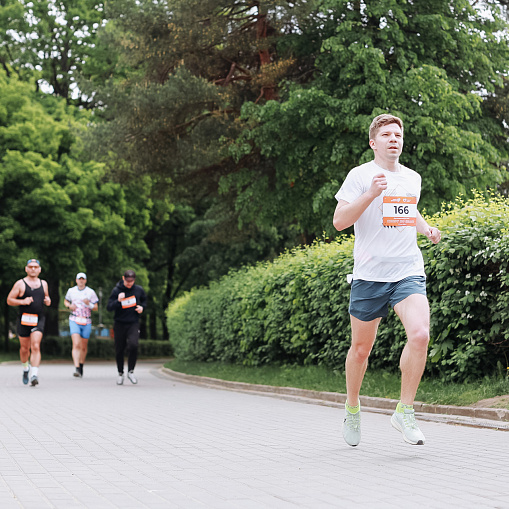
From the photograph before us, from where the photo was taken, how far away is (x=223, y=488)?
5293mm

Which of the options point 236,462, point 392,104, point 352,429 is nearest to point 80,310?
point 392,104

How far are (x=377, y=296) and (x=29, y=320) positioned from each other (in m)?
10.3

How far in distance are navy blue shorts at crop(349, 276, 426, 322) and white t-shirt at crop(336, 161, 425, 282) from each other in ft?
0.16

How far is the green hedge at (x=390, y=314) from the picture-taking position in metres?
10.1

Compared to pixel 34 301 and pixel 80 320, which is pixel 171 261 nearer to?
pixel 80 320

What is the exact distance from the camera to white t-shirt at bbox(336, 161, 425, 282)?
6.55 metres

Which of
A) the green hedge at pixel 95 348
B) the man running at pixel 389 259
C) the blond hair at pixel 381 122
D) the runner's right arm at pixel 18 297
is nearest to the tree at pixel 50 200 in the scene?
the green hedge at pixel 95 348

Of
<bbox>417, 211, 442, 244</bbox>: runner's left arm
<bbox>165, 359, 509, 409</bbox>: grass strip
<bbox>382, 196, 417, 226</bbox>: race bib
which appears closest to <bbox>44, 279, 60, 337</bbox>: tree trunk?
<bbox>165, 359, 509, 409</bbox>: grass strip

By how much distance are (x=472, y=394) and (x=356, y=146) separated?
521 inches

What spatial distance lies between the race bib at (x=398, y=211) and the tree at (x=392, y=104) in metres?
14.8

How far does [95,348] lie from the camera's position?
44.3 metres

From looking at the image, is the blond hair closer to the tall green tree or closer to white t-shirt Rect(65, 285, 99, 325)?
white t-shirt Rect(65, 285, 99, 325)

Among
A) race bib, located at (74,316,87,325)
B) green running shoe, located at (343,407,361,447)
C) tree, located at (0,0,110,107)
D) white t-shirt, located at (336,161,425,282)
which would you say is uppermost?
tree, located at (0,0,110,107)

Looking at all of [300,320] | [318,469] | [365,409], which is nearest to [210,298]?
[300,320]
